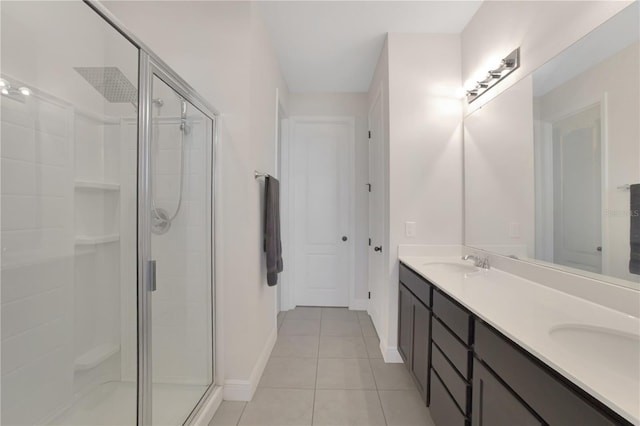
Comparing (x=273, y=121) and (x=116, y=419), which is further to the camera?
(x=273, y=121)

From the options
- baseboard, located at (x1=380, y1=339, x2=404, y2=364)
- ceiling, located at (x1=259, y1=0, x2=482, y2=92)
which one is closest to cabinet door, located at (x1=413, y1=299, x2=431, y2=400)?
baseboard, located at (x1=380, y1=339, x2=404, y2=364)

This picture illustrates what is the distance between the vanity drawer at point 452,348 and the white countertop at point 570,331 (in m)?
0.20

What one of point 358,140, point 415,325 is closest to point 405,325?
point 415,325

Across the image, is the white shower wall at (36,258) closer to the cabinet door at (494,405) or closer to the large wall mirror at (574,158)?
the cabinet door at (494,405)

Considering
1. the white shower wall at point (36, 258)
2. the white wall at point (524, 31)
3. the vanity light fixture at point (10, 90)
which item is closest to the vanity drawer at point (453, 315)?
the white wall at point (524, 31)

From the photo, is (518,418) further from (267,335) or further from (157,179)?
(267,335)

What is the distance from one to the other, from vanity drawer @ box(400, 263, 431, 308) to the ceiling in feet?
6.21

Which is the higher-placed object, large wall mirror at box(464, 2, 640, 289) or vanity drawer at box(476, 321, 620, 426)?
large wall mirror at box(464, 2, 640, 289)

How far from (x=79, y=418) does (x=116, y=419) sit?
0.23 m

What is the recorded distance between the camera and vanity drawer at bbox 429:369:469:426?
114cm

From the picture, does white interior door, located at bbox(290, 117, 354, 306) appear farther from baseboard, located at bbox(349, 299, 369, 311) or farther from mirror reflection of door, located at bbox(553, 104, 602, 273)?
mirror reflection of door, located at bbox(553, 104, 602, 273)

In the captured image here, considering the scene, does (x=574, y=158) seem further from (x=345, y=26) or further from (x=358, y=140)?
(x=358, y=140)

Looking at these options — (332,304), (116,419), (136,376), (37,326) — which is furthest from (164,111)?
(332,304)

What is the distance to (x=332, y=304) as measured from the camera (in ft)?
10.9
